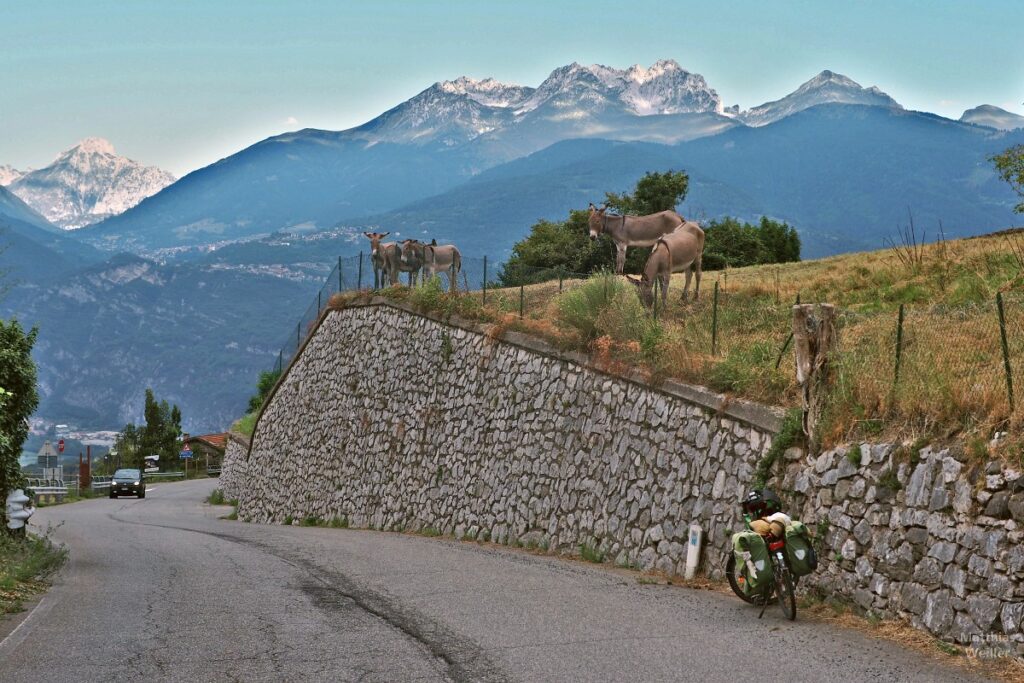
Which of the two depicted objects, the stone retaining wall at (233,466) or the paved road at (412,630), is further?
the stone retaining wall at (233,466)

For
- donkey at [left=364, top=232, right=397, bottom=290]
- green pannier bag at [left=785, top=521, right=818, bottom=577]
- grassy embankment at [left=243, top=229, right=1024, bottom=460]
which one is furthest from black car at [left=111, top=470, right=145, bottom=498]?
green pannier bag at [left=785, top=521, right=818, bottom=577]

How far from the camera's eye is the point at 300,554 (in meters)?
20.4

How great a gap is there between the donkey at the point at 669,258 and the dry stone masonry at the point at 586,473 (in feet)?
9.91

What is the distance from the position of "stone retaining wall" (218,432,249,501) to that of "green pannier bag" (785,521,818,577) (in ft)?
132

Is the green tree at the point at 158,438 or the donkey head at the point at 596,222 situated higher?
the donkey head at the point at 596,222

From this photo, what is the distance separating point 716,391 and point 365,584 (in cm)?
600

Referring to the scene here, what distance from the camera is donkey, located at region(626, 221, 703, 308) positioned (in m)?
25.0

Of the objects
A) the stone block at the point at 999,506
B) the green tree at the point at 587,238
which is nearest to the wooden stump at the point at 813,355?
the stone block at the point at 999,506

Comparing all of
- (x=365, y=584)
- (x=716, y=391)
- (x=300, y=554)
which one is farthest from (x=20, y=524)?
(x=716, y=391)

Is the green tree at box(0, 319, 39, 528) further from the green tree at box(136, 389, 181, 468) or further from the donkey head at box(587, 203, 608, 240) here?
the green tree at box(136, 389, 181, 468)

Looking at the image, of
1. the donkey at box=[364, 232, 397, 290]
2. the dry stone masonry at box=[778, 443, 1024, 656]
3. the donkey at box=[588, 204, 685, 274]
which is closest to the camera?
the dry stone masonry at box=[778, 443, 1024, 656]

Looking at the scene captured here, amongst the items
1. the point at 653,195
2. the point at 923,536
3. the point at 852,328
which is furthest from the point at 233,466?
the point at 923,536

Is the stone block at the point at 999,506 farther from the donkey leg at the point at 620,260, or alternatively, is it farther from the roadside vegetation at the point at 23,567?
the donkey leg at the point at 620,260

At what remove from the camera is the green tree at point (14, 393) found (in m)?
19.5
